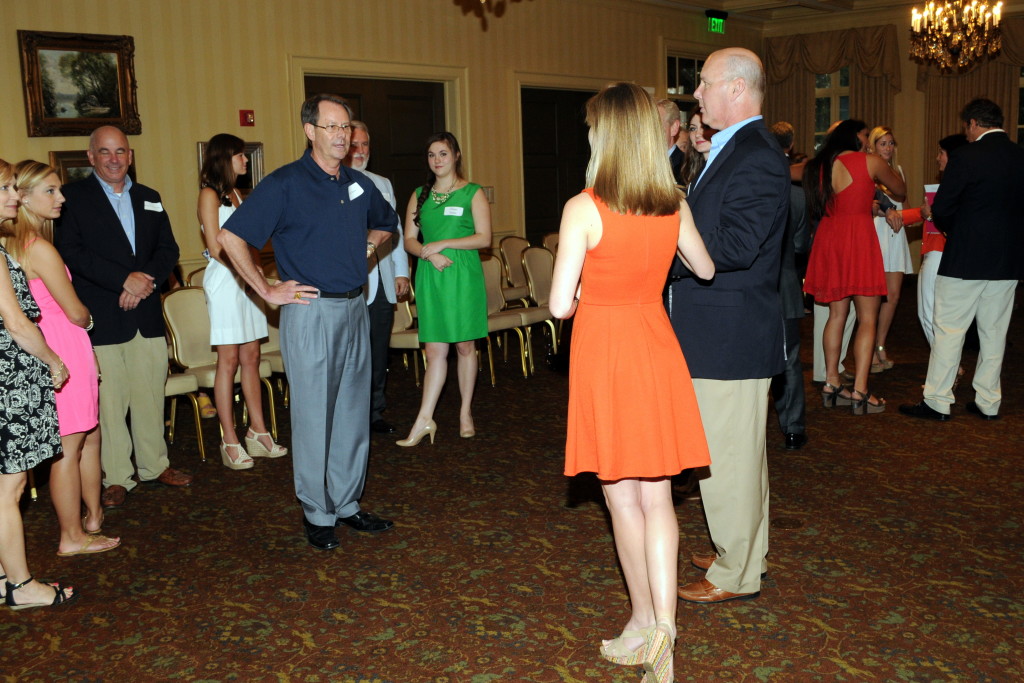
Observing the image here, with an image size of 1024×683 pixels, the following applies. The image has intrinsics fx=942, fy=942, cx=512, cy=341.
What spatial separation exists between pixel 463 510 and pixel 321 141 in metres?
1.71

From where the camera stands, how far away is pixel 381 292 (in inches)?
211

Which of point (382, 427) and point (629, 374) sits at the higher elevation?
point (629, 374)

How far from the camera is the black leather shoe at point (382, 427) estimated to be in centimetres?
551

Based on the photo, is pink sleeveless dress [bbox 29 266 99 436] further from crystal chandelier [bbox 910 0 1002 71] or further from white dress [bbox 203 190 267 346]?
crystal chandelier [bbox 910 0 1002 71]

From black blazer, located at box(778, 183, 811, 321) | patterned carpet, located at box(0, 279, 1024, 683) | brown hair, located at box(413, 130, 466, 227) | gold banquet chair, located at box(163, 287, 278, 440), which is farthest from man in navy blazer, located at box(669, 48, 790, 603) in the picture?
gold banquet chair, located at box(163, 287, 278, 440)

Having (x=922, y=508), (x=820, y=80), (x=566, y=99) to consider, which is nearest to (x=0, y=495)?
(x=922, y=508)

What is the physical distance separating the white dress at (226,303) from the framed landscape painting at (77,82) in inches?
89.9

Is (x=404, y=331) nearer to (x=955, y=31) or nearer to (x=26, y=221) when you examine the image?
(x=26, y=221)

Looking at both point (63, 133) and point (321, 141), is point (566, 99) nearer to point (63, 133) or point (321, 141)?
point (63, 133)

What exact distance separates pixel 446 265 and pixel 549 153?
5302mm

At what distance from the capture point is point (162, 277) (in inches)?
179

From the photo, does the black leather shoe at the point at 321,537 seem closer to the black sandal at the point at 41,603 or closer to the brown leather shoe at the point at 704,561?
the black sandal at the point at 41,603

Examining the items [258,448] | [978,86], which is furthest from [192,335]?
[978,86]

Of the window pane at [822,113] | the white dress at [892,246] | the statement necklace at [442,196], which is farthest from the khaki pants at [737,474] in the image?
the window pane at [822,113]
